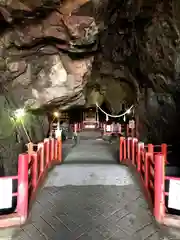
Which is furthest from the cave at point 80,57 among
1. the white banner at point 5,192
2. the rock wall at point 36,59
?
the white banner at point 5,192

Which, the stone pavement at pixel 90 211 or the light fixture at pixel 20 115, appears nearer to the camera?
the stone pavement at pixel 90 211

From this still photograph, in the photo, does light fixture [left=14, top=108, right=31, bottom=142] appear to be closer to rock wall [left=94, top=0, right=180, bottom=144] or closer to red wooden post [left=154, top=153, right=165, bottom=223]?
rock wall [left=94, top=0, right=180, bottom=144]

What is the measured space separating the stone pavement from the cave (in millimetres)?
5906

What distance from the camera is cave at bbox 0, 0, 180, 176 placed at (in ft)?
31.1

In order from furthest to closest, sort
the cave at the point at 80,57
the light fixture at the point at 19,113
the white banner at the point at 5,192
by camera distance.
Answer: the light fixture at the point at 19,113, the cave at the point at 80,57, the white banner at the point at 5,192

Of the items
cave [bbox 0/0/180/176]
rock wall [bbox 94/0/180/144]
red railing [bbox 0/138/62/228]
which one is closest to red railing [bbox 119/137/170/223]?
red railing [bbox 0/138/62/228]

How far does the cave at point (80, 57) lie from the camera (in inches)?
373

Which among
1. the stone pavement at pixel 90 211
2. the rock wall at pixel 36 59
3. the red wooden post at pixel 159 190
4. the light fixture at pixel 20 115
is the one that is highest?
the rock wall at pixel 36 59

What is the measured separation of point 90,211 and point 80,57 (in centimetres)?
946

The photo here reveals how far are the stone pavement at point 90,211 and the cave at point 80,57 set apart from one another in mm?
5906

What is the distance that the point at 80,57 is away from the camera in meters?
13.3

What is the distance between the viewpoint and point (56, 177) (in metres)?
7.59

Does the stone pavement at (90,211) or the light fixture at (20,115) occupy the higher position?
the light fixture at (20,115)

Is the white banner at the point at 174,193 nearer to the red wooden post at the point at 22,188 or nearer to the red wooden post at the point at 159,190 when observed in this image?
the red wooden post at the point at 159,190
